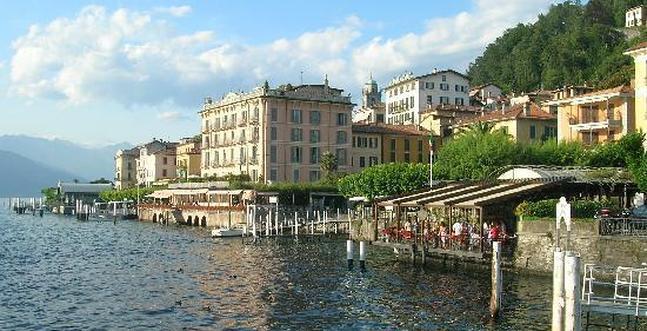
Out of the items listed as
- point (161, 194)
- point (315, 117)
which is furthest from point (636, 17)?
point (161, 194)

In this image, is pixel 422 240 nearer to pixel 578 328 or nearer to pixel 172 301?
pixel 172 301

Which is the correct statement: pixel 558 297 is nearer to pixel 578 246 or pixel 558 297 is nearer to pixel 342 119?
pixel 578 246

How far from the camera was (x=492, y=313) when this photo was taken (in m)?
30.4

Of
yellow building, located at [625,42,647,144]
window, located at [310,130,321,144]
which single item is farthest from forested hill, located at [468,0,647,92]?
yellow building, located at [625,42,647,144]

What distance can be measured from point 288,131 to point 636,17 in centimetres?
9792

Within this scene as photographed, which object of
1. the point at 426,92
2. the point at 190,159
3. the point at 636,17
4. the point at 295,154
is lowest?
the point at 295,154

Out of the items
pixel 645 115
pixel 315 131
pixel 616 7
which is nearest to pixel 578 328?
pixel 645 115

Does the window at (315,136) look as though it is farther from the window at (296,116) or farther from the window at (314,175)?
the window at (314,175)

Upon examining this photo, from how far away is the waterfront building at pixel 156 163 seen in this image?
173 m

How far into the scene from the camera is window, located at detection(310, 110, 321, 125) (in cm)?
11281

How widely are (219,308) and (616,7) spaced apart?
169 meters

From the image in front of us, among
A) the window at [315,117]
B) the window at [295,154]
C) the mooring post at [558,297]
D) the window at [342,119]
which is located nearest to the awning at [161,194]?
the window at [295,154]

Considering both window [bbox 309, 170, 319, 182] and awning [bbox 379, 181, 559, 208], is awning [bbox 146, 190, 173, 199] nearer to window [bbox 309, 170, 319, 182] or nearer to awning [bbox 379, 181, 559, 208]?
window [bbox 309, 170, 319, 182]

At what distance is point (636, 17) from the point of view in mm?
169125
